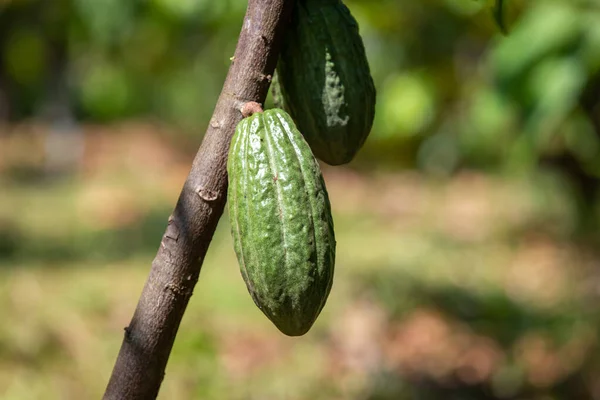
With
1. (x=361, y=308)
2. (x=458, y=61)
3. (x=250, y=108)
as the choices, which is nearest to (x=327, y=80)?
(x=250, y=108)

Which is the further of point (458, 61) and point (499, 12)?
point (458, 61)

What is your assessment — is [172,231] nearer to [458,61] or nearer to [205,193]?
[205,193]

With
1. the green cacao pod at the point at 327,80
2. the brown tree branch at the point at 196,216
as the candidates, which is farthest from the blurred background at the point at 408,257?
the brown tree branch at the point at 196,216

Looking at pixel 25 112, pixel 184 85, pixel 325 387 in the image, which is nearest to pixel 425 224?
pixel 325 387

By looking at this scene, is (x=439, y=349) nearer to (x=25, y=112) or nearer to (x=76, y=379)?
(x=76, y=379)

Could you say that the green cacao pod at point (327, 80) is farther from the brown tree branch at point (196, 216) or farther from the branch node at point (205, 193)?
the branch node at point (205, 193)

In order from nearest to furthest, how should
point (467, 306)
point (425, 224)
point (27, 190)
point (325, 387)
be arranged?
point (325, 387) → point (467, 306) → point (425, 224) → point (27, 190)

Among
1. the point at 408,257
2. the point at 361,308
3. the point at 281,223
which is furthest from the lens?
the point at 408,257
